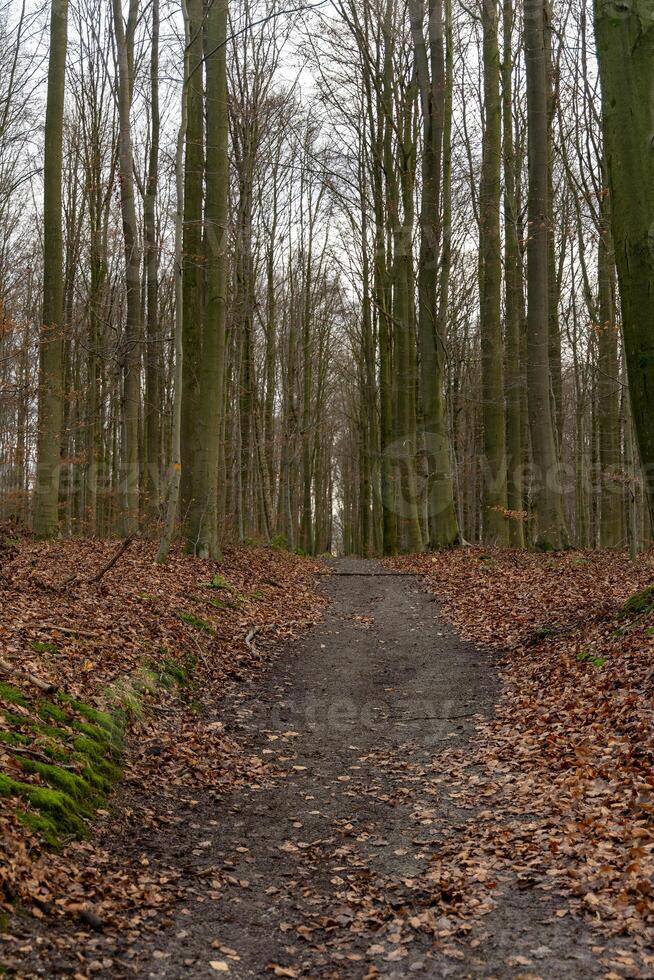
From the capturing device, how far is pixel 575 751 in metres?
6.47

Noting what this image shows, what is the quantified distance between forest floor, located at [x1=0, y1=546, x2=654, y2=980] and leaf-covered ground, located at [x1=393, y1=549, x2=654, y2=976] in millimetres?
20

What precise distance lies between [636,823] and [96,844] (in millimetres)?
3404

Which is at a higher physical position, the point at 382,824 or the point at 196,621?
the point at 196,621

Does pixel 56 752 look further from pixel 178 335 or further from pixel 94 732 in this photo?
pixel 178 335

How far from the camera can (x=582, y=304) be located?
33406mm

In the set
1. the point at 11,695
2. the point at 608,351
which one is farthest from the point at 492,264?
the point at 11,695

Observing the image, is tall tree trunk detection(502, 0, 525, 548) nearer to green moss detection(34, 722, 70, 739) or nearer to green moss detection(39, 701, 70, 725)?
green moss detection(39, 701, 70, 725)

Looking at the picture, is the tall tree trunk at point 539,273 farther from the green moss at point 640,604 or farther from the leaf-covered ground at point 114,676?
the green moss at point 640,604

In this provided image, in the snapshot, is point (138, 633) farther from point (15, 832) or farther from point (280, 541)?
point (280, 541)

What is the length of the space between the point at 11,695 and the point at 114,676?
5.05 ft

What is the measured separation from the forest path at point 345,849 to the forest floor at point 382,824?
19 millimetres

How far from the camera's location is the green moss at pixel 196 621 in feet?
33.3

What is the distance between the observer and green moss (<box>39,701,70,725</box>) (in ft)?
20.2

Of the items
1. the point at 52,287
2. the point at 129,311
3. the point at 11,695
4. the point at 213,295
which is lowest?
the point at 11,695
